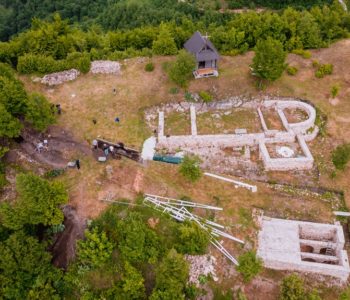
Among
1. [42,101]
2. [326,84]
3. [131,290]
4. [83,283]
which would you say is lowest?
[83,283]

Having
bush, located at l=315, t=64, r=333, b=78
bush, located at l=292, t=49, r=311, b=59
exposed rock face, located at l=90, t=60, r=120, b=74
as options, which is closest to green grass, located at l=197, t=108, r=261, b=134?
bush, located at l=315, t=64, r=333, b=78

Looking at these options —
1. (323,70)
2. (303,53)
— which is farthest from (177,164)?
(303,53)

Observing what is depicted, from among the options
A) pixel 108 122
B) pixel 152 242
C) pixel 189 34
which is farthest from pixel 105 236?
pixel 189 34

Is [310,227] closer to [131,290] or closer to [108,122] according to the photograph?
[131,290]

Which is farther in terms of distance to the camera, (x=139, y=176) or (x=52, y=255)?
(x=139, y=176)

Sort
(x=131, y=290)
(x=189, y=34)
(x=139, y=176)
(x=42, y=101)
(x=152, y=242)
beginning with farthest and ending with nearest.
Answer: (x=189, y=34) → (x=42, y=101) → (x=139, y=176) → (x=152, y=242) → (x=131, y=290)

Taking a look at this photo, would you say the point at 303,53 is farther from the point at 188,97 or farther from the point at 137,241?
the point at 137,241
